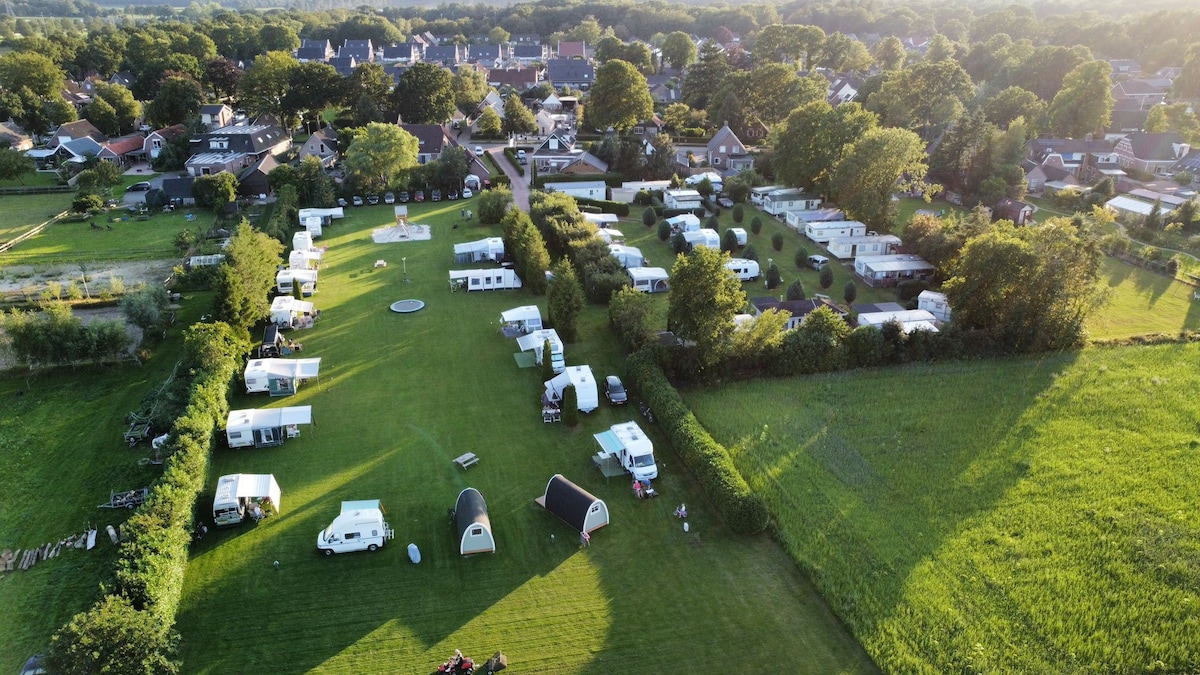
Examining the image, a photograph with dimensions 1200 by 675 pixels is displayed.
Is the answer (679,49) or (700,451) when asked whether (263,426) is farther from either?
(679,49)

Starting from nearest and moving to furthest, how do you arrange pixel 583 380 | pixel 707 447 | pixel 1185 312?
pixel 707 447, pixel 583 380, pixel 1185 312

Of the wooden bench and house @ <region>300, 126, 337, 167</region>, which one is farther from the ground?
the wooden bench

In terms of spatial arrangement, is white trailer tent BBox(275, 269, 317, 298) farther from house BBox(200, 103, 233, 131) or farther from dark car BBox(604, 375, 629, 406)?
house BBox(200, 103, 233, 131)

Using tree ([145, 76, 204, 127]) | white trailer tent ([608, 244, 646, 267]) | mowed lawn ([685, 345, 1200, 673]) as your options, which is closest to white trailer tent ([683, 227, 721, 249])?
white trailer tent ([608, 244, 646, 267])

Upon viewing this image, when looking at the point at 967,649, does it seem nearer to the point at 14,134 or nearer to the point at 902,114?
the point at 902,114

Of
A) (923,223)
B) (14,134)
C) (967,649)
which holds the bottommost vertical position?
(14,134)

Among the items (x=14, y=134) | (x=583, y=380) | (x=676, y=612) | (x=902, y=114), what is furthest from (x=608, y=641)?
(x=14, y=134)
